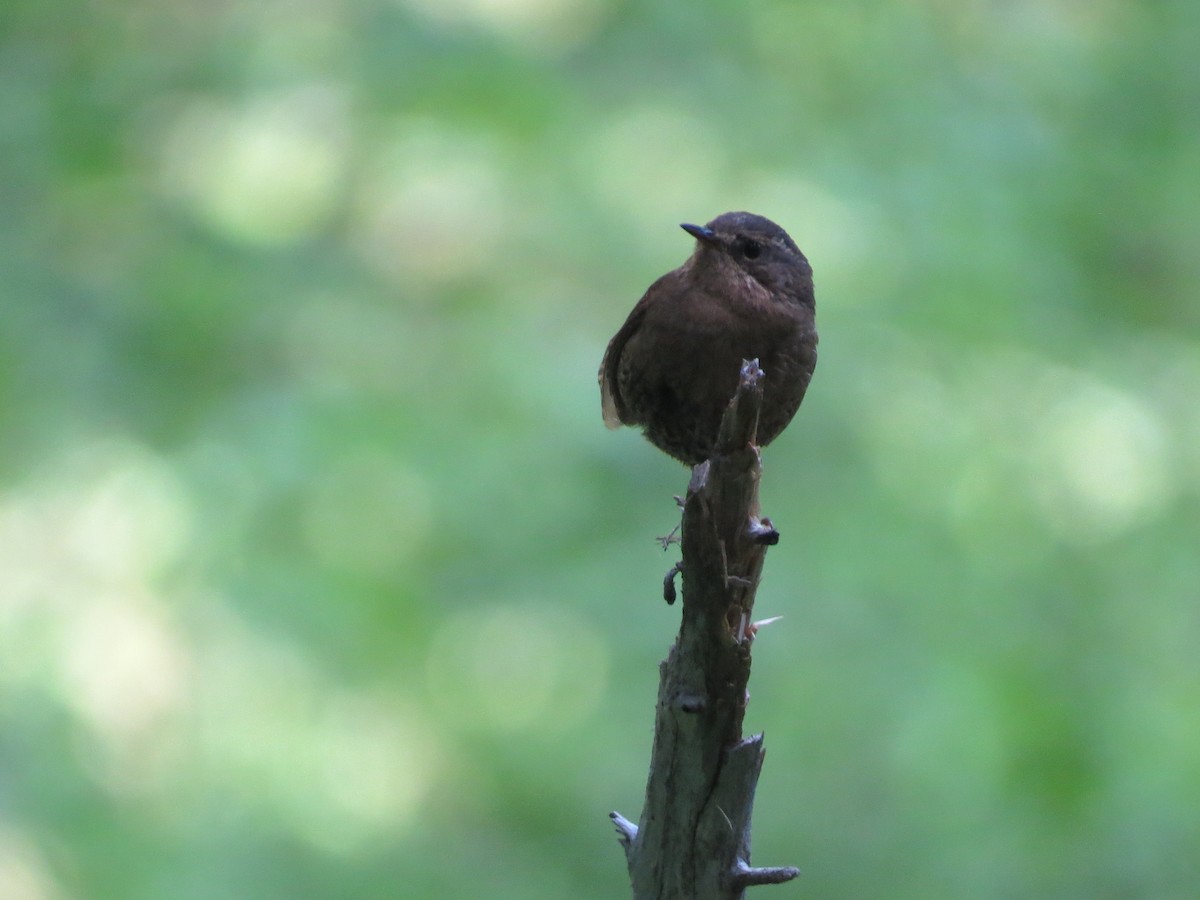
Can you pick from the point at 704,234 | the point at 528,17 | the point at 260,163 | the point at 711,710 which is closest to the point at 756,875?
the point at 711,710

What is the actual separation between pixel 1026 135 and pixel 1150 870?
16.4 feet

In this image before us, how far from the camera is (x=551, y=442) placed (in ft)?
26.1

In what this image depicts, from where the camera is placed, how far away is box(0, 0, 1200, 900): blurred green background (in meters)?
6.78

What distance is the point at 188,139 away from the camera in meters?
9.25

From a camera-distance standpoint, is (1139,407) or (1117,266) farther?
(1117,266)

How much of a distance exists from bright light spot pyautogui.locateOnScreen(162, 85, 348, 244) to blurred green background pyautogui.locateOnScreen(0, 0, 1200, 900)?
3cm

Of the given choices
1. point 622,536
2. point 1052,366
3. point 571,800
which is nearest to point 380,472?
point 622,536

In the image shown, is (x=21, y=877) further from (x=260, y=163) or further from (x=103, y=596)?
(x=260, y=163)

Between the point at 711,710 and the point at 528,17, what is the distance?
7.53 m

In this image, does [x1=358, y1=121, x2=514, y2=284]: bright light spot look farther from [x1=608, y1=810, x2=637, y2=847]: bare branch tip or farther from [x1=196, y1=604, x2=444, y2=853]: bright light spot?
[x1=608, y1=810, x2=637, y2=847]: bare branch tip

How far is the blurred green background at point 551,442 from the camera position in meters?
6.78

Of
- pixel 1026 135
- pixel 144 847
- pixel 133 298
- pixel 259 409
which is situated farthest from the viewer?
pixel 1026 135

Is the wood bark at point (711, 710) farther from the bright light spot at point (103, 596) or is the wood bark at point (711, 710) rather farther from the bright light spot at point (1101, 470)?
the bright light spot at point (1101, 470)

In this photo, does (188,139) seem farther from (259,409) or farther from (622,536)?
(622,536)
